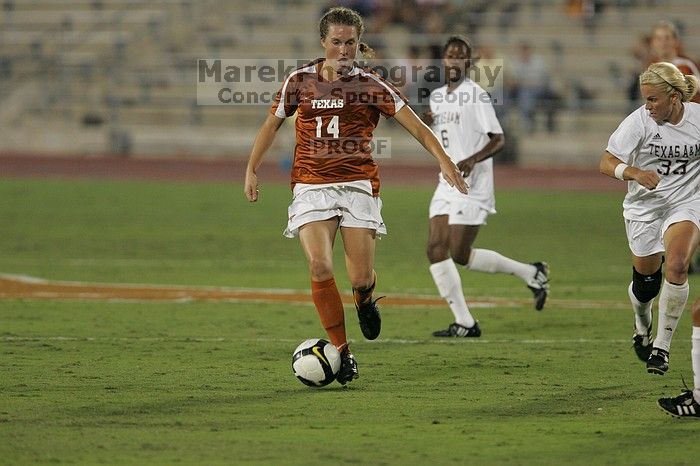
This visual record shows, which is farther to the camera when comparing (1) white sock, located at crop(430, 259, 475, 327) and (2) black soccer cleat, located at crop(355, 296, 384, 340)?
(1) white sock, located at crop(430, 259, 475, 327)

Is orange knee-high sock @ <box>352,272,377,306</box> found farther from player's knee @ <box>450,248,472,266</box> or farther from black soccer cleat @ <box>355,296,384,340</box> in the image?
player's knee @ <box>450,248,472,266</box>

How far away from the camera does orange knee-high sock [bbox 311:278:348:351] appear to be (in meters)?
7.51

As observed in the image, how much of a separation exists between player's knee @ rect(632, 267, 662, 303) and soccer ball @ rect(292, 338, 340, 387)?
2224 millimetres

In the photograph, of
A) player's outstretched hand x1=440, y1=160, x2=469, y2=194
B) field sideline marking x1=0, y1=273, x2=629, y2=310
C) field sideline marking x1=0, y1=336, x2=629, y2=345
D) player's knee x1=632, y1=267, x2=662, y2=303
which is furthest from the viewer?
field sideline marking x1=0, y1=273, x2=629, y2=310

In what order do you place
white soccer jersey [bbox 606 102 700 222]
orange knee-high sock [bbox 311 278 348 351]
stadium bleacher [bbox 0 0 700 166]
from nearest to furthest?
orange knee-high sock [bbox 311 278 348 351]
white soccer jersey [bbox 606 102 700 222]
stadium bleacher [bbox 0 0 700 166]

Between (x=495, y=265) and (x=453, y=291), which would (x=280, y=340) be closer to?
(x=453, y=291)

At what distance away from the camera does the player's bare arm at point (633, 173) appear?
23.6 ft

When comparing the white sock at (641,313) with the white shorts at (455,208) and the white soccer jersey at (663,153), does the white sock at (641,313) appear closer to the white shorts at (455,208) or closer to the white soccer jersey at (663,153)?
the white soccer jersey at (663,153)

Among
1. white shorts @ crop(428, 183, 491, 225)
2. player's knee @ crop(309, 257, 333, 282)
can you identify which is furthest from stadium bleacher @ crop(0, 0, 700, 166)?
player's knee @ crop(309, 257, 333, 282)

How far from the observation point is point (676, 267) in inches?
294

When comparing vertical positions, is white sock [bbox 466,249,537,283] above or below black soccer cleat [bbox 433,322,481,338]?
above

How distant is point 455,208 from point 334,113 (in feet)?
8.41

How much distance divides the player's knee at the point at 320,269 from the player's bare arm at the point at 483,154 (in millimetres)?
2520

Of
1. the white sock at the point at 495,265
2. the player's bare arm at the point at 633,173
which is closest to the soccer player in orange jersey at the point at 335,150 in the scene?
the player's bare arm at the point at 633,173
